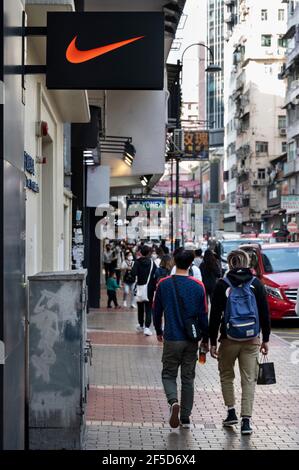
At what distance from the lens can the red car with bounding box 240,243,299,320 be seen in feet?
65.2

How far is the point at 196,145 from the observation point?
42.3 m

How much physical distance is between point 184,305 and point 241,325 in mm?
566

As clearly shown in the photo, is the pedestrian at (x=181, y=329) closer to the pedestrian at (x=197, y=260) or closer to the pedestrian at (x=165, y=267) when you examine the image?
the pedestrian at (x=165, y=267)

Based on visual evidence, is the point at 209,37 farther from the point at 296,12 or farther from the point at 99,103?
the point at 99,103

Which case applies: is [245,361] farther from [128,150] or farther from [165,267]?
[128,150]

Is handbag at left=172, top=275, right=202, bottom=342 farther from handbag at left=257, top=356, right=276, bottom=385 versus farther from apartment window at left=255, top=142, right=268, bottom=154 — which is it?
apartment window at left=255, top=142, right=268, bottom=154

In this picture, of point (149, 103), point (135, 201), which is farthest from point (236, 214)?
point (149, 103)

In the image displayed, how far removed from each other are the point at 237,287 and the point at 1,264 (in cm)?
356

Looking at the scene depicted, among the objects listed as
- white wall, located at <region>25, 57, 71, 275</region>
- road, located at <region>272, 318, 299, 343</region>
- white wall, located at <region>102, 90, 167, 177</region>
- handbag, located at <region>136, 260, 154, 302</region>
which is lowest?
road, located at <region>272, 318, 299, 343</region>

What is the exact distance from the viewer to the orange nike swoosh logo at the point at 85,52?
7148 mm

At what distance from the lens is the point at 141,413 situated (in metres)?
9.18

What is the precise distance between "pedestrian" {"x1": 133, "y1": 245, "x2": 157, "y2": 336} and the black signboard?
32.3ft

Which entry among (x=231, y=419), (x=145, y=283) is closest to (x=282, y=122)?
(x=145, y=283)

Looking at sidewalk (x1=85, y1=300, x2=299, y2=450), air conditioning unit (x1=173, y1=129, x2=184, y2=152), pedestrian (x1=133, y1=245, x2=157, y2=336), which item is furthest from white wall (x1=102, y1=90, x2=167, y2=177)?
sidewalk (x1=85, y1=300, x2=299, y2=450)
